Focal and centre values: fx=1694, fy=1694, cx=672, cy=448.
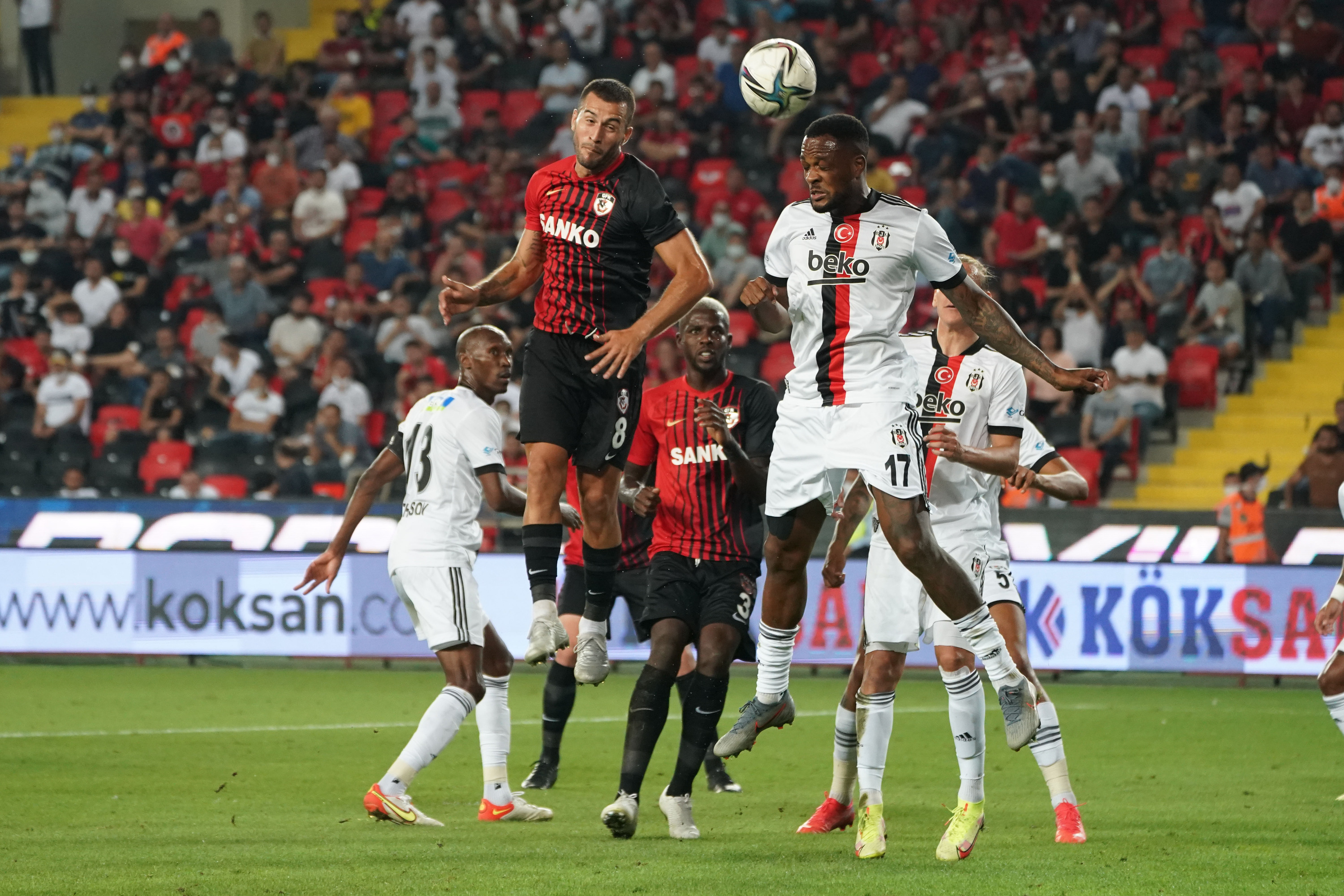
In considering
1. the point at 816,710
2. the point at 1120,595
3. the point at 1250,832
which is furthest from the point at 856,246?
the point at 1120,595

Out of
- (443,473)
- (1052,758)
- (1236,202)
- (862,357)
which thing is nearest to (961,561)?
(1052,758)

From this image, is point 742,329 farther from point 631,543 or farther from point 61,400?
point 631,543

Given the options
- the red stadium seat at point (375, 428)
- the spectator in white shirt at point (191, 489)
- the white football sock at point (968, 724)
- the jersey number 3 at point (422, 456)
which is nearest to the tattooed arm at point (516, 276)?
the jersey number 3 at point (422, 456)

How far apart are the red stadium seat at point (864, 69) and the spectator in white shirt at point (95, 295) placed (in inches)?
393

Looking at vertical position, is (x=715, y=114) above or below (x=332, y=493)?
above

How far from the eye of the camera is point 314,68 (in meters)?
25.2

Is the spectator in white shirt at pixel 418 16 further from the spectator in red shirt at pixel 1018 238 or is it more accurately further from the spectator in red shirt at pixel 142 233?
the spectator in red shirt at pixel 1018 238

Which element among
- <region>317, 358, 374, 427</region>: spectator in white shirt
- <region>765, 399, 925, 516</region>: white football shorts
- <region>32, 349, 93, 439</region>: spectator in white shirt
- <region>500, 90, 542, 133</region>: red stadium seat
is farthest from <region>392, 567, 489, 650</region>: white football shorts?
<region>500, 90, 542, 133</region>: red stadium seat

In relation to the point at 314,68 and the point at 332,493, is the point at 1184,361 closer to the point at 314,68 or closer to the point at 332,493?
the point at 332,493

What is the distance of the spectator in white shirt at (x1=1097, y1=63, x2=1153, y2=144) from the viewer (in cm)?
2038

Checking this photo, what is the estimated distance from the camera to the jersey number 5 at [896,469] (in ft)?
22.0

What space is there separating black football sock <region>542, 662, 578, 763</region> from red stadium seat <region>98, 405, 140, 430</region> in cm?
1190

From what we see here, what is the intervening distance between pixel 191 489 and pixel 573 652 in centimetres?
900

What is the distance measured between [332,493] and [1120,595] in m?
8.17
